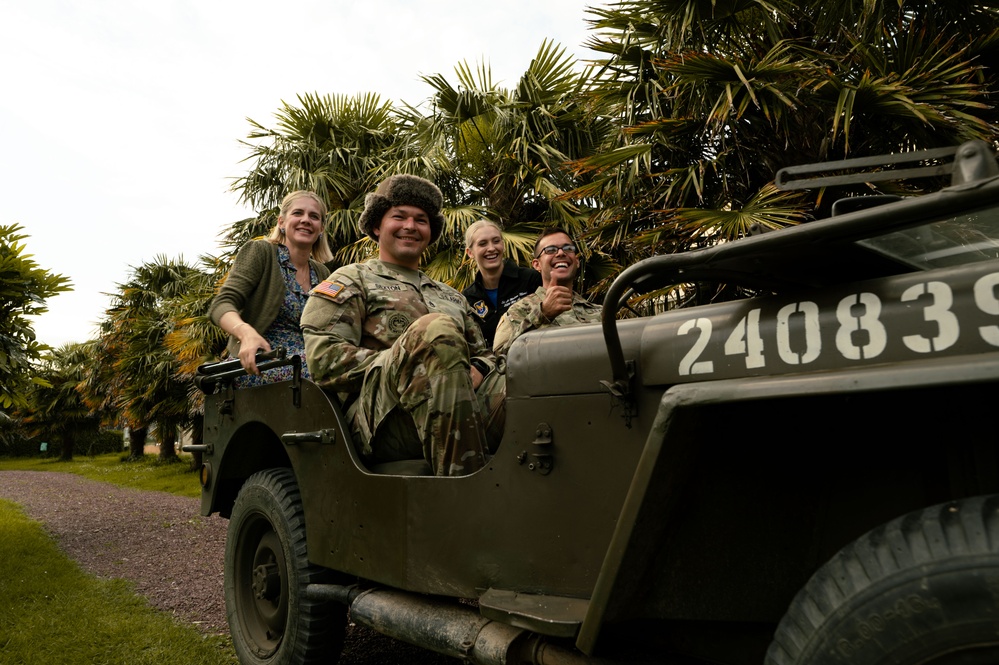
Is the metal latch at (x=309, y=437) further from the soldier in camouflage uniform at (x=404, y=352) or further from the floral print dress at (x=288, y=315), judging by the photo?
the floral print dress at (x=288, y=315)

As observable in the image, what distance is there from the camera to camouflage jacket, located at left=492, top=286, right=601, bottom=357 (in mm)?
3951

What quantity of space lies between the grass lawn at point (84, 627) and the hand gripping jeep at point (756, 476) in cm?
204

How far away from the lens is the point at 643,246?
22.2ft

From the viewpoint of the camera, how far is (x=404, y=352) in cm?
271

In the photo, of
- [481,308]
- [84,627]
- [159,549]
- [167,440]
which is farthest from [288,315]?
[167,440]

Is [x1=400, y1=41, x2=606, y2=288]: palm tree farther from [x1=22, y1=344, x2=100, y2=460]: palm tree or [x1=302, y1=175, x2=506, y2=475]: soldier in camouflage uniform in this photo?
[x1=22, y1=344, x2=100, y2=460]: palm tree

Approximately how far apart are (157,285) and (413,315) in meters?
23.7

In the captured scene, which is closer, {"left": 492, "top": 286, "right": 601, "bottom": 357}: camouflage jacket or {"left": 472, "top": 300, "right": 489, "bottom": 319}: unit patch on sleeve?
{"left": 492, "top": 286, "right": 601, "bottom": 357}: camouflage jacket

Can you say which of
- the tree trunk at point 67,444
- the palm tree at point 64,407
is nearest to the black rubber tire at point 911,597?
the palm tree at point 64,407

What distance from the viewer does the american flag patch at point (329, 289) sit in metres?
3.14

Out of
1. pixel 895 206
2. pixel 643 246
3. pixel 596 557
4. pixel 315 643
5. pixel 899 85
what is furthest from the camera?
pixel 643 246

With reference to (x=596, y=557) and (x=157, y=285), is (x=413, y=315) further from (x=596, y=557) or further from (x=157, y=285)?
(x=157, y=285)

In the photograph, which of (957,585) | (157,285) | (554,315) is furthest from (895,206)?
(157,285)

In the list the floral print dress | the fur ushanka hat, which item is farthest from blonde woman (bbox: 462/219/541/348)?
the fur ushanka hat
